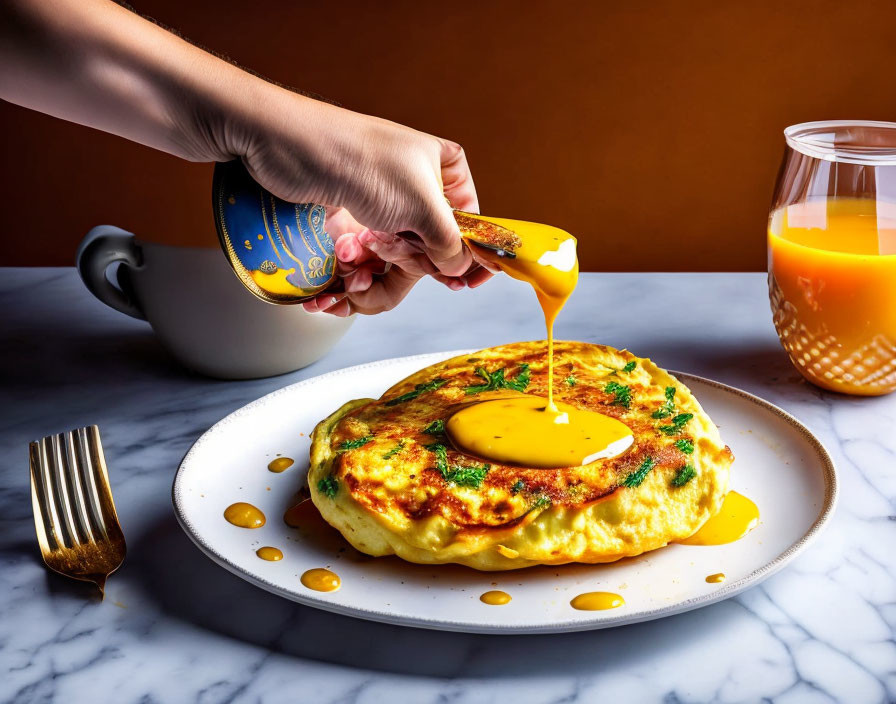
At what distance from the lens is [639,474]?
1773mm

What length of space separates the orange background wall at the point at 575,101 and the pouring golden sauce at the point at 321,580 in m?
2.67

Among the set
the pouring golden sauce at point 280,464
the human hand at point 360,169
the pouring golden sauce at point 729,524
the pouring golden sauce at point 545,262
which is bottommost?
the pouring golden sauce at point 280,464

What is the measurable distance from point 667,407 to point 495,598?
0.64m

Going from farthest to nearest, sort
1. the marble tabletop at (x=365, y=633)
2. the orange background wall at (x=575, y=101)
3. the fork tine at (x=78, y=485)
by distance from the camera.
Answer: the orange background wall at (x=575, y=101) → the fork tine at (x=78, y=485) → the marble tabletop at (x=365, y=633)

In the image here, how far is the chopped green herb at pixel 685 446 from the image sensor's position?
1850mm

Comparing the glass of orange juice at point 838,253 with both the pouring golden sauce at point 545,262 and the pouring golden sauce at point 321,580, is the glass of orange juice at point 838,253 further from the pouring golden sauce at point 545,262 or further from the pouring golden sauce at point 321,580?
the pouring golden sauce at point 321,580

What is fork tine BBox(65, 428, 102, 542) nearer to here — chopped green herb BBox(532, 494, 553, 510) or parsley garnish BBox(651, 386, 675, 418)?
chopped green herb BBox(532, 494, 553, 510)

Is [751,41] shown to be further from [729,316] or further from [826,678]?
[826,678]

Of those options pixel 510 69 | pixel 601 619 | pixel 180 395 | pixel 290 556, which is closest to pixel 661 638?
pixel 601 619

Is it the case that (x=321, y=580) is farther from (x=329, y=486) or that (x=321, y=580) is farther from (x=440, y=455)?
(x=440, y=455)

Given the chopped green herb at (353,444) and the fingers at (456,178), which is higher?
the fingers at (456,178)

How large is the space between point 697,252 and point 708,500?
309cm

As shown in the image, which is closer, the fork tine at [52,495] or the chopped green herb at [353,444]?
the fork tine at [52,495]

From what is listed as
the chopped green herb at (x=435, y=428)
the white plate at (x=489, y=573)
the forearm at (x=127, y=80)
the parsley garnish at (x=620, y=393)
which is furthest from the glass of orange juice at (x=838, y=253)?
the forearm at (x=127, y=80)
